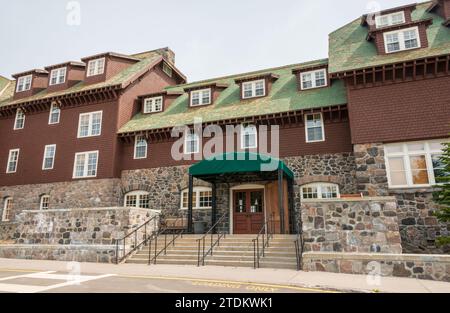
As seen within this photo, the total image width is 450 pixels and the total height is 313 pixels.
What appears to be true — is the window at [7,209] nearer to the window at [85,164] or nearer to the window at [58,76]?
the window at [85,164]

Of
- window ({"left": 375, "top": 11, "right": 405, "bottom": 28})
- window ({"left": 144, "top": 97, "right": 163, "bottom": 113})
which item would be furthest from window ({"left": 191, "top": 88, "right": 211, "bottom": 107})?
window ({"left": 375, "top": 11, "right": 405, "bottom": 28})

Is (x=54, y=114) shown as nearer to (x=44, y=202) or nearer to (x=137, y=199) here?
(x=44, y=202)

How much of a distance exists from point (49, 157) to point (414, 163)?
69.4 feet

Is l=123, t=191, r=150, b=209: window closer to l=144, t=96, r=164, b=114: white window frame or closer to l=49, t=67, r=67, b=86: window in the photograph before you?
l=144, t=96, r=164, b=114: white window frame

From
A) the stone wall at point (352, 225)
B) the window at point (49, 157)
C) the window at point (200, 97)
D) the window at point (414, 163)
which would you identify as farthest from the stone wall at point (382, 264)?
the window at point (49, 157)

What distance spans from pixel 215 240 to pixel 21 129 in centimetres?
1758

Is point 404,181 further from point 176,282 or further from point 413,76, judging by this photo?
point 176,282

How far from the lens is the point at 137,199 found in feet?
62.7

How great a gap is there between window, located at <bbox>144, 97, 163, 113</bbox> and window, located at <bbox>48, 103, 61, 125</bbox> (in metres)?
6.04

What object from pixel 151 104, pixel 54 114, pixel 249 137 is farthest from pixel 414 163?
pixel 54 114

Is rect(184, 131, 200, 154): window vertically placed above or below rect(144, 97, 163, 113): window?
below

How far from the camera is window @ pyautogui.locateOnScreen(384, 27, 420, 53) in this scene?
15.2 metres

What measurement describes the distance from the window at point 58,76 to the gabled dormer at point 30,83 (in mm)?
1454

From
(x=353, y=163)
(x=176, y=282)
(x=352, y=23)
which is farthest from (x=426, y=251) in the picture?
(x=352, y=23)
